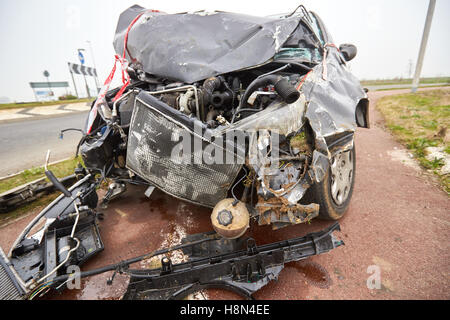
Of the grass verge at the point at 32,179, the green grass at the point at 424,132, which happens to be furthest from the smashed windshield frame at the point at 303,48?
the grass verge at the point at 32,179

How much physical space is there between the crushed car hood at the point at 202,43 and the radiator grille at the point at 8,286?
80.1 inches

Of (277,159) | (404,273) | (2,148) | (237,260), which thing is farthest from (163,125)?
(2,148)

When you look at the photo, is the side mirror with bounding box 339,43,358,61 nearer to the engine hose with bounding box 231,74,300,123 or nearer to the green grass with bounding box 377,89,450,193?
the engine hose with bounding box 231,74,300,123

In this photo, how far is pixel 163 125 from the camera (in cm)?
167

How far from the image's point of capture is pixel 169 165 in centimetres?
177

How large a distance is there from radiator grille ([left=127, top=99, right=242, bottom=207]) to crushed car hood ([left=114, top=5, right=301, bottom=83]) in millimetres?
645

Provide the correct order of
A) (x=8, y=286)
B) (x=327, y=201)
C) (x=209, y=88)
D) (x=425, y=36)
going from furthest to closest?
(x=425, y=36), (x=327, y=201), (x=209, y=88), (x=8, y=286)

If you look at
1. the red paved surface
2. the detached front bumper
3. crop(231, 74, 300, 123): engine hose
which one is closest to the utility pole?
the red paved surface

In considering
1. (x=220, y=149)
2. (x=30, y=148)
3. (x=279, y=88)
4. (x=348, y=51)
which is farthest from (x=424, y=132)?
(x=30, y=148)

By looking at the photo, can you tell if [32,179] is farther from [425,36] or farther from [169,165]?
[425,36]

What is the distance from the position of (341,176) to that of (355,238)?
62cm

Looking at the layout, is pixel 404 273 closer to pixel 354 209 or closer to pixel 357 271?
pixel 357 271
